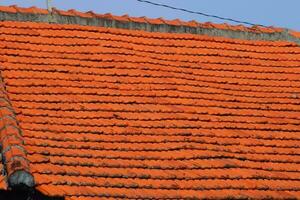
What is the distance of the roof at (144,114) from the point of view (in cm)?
1291

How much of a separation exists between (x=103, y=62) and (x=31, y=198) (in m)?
4.39

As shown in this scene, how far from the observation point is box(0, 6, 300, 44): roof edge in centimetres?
1675

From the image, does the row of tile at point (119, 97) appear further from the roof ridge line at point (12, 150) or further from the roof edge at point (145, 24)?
the roof edge at point (145, 24)

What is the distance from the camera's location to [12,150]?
12.4 meters

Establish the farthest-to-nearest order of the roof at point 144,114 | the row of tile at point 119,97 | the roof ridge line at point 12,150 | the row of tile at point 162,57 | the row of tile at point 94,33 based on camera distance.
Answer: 1. the row of tile at point 94,33
2. the row of tile at point 162,57
3. the row of tile at point 119,97
4. the roof at point 144,114
5. the roof ridge line at point 12,150

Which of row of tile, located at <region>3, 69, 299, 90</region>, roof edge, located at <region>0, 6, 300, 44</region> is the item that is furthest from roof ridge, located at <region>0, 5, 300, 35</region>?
row of tile, located at <region>3, 69, 299, 90</region>

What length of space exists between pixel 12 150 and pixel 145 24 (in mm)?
5871

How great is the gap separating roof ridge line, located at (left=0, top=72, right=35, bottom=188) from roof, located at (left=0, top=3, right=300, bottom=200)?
0.06 ft

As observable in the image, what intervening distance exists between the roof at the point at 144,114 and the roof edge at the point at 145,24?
4.0 inches

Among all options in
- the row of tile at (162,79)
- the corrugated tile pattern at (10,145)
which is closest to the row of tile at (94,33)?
the row of tile at (162,79)

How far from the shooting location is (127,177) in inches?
512

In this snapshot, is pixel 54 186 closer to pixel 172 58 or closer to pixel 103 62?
pixel 103 62

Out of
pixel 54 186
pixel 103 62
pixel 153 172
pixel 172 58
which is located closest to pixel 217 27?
pixel 172 58

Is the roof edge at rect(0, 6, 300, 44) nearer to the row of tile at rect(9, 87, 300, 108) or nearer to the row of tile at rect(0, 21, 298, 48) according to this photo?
the row of tile at rect(0, 21, 298, 48)
